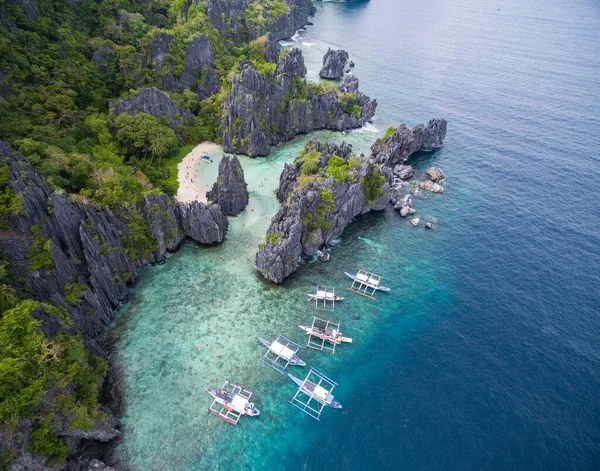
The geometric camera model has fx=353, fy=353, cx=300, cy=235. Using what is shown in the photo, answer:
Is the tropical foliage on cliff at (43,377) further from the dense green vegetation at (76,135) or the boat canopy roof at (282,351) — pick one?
the boat canopy roof at (282,351)

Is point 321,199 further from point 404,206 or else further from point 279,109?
point 279,109

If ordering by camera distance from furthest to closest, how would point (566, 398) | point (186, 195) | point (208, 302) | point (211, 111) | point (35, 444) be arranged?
Answer: point (211, 111), point (186, 195), point (208, 302), point (566, 398), point (35, 444)

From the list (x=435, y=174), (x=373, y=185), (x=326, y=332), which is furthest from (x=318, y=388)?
(x=435, y=174)

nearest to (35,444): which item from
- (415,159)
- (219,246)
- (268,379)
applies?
(268,379)

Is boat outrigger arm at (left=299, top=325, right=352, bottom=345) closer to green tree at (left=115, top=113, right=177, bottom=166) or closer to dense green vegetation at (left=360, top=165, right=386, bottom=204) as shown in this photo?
dense green vegetation at (left=360, top=165, right=386, bottom=204)

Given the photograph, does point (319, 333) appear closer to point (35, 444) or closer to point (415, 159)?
point (35, 444)
